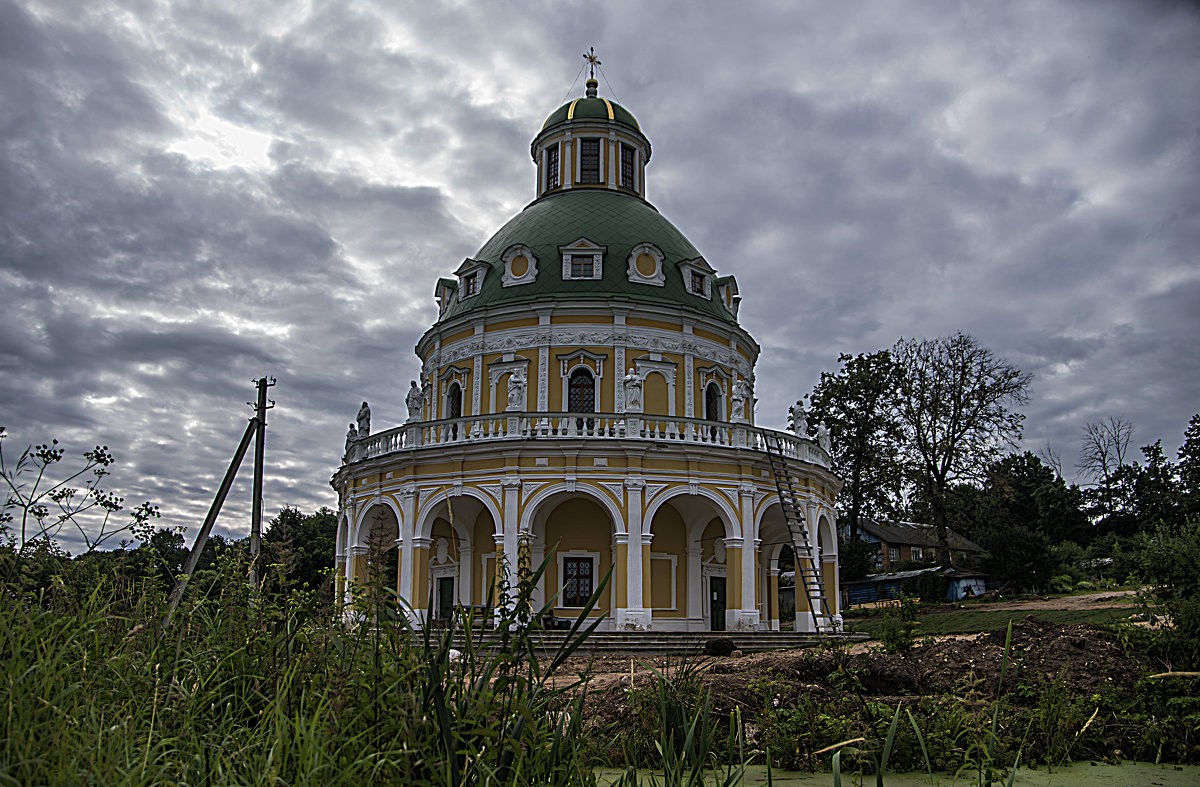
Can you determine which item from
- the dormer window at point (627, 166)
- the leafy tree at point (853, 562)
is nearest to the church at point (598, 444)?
the dormer window at point (627, 166)

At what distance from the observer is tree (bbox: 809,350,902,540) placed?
41125 millimetres

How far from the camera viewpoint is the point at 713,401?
29812 millimetres

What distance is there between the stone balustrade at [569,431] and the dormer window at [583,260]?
581 centimetres

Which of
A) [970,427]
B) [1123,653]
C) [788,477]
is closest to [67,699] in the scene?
[1123,653]

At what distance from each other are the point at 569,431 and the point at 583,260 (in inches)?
309

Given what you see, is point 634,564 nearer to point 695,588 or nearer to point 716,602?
point 695,588

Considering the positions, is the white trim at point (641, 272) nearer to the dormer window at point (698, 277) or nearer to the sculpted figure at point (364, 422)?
the dormer window at point (698, 277)

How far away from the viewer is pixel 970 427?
39.6m

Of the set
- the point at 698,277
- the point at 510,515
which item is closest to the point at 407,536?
the point at 510,515

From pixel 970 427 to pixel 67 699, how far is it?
40.0m

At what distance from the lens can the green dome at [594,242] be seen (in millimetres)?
28641

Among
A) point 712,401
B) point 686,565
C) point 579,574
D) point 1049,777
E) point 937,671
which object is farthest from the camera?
point 712,401

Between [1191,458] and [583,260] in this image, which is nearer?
[583,260]

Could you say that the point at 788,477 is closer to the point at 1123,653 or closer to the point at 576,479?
the point at 576,479
